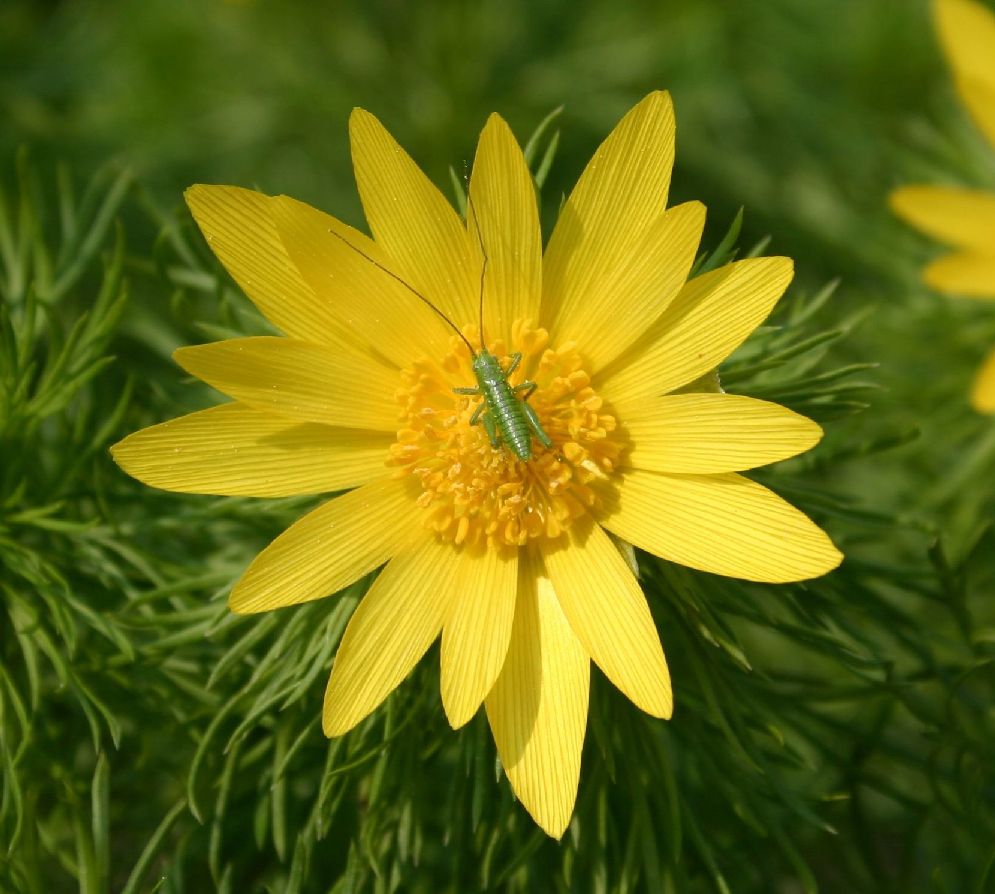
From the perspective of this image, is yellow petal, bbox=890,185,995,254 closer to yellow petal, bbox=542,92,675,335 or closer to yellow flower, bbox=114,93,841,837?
yellow flower, bbox=114,93,841,837

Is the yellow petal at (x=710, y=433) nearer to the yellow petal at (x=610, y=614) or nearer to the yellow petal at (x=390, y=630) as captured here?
the yellow petal at (x=610, y=614)

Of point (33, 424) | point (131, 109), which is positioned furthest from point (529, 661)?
point (131, 109)

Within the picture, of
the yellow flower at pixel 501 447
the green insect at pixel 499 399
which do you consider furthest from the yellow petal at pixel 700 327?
the green insect at pixel 499 399

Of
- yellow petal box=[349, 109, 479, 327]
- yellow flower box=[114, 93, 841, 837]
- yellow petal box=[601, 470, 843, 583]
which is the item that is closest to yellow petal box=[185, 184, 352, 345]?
yellow flower box=[114, 93, 841, 837]

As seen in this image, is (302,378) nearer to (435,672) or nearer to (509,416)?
(509,416)

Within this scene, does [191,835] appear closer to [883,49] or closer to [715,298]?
[715,298]

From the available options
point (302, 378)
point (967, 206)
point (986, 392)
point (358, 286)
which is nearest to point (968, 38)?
point (967, 206)
